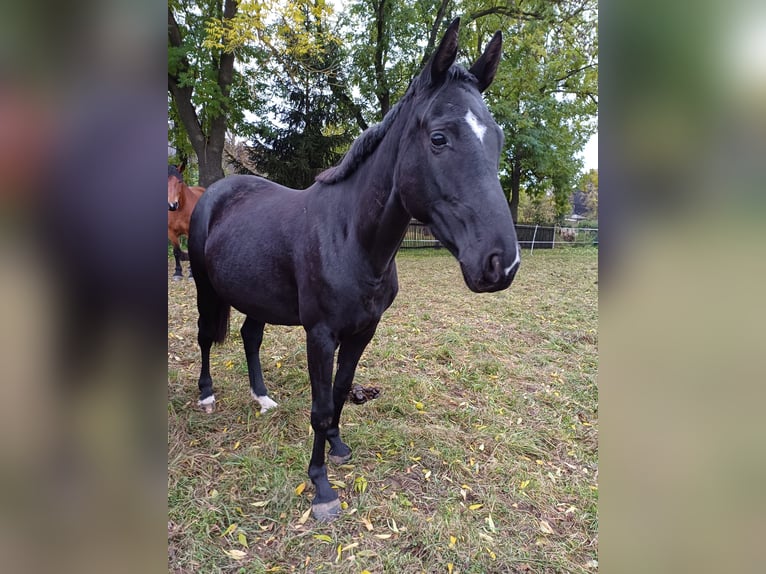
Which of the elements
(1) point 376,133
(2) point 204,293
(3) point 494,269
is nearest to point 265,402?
(2) point 204,293

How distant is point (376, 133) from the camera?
6.76 feet

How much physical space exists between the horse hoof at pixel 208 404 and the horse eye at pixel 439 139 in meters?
2.91

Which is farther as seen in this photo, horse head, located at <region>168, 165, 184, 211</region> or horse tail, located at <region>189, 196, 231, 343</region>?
horse head, located at <region>168, 165, 184, 211</region>

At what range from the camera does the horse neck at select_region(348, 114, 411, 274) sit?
1.94m

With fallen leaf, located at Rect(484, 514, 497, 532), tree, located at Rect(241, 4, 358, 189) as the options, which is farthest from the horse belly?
tree, located at Rect(241, 4, 358, 189)

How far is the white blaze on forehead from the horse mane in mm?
227

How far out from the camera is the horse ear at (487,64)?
1760 millimetres

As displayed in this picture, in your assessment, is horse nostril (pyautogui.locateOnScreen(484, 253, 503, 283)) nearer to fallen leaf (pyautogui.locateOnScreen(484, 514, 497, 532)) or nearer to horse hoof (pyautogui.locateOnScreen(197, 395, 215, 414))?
fallen leaf (pyautogui.locateOnScreen(484, 514, 497, 532))

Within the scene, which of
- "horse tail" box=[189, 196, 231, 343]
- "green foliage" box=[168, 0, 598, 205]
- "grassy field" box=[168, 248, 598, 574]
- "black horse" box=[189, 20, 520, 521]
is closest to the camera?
"black horse" box=[189, 20, 520, 521]

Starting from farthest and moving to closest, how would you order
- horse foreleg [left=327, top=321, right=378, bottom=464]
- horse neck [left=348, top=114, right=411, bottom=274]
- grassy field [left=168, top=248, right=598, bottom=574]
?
horse foreleg [left=327, top=321, right=378, bottom=464], grassy field [left=168, top=248, right=598, bottom=574], horse neck [left=348, top=114, right=411, bottom=274]

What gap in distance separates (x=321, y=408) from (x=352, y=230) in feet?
3.40
